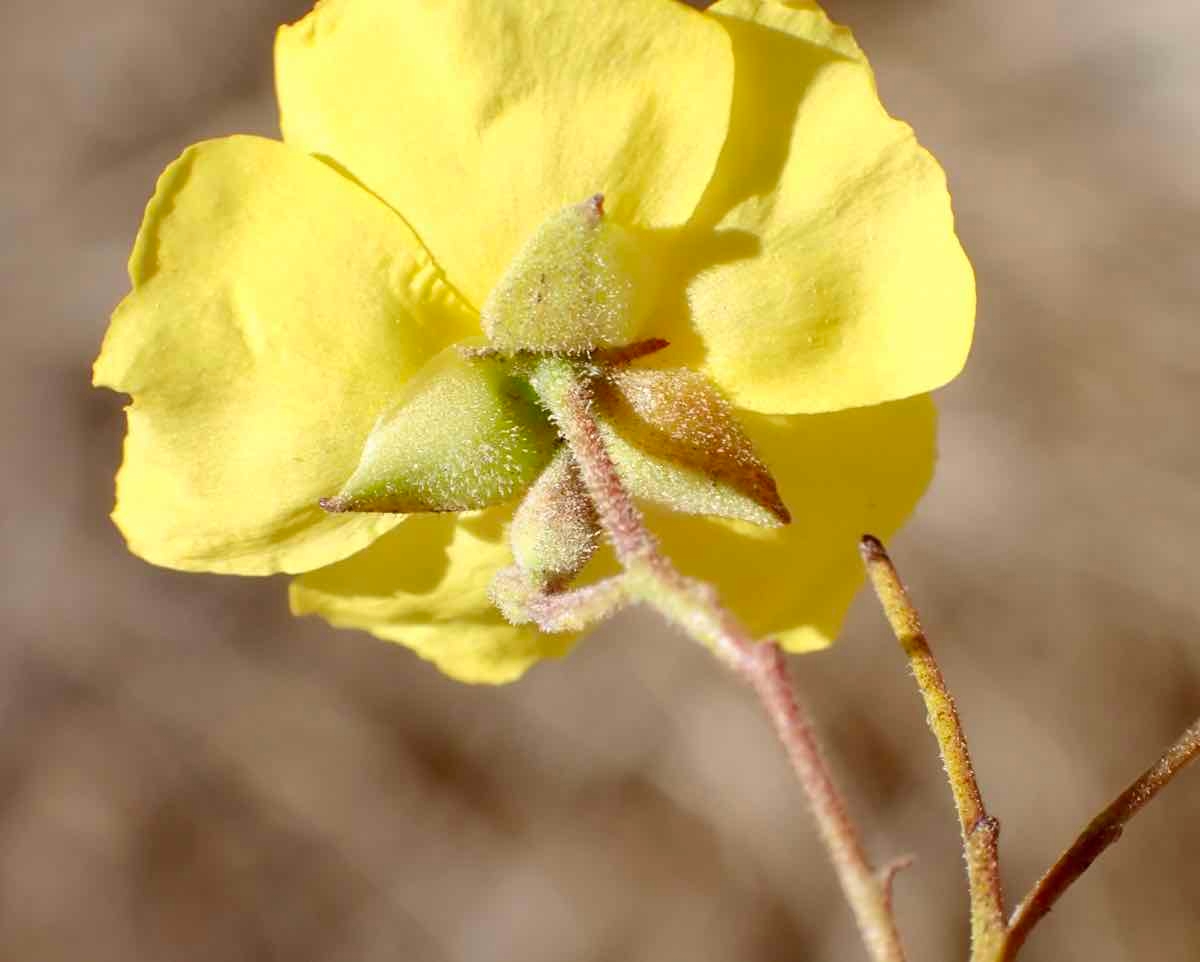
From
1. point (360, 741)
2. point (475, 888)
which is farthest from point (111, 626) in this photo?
point (475, 888)

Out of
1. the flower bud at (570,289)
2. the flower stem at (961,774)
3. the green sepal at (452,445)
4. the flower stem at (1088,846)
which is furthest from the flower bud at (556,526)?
the flower stem at (1088,846)

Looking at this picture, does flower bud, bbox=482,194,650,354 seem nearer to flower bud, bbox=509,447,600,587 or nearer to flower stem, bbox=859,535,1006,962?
flower bud, bbox=509,447,600,587

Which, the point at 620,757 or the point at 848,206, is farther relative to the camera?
the point at 620,757

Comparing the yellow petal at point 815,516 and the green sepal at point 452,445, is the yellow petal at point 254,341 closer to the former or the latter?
the green sepal at point 452,445

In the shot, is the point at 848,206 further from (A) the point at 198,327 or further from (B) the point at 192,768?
(B) the point at 192,768

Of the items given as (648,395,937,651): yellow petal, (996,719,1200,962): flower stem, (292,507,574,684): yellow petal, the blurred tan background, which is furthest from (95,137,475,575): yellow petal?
the blurred tan background
